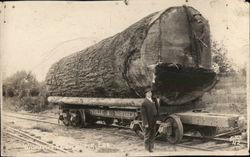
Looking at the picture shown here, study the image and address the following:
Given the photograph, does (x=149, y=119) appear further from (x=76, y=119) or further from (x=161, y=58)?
(x=76, y=119)

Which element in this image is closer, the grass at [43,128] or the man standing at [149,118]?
the man standing at [149,118]

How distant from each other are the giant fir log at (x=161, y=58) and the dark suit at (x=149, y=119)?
294mm

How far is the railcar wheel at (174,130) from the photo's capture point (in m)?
6.83

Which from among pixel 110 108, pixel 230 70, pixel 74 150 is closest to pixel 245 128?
pixel 230 70

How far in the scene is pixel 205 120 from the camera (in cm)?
663

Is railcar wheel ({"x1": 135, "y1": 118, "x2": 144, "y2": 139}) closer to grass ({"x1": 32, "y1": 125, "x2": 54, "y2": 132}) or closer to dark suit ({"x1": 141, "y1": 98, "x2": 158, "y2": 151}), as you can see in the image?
dark suit ({"x1": 141, "y1": 98, "x2": 158, "y2": 151})

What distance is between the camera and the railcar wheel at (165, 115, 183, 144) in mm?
6828

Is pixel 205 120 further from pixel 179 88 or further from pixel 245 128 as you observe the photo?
pixel 245 128

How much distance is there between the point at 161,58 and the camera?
22.0 ft

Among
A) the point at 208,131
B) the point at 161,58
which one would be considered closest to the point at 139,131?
the point at 208,131

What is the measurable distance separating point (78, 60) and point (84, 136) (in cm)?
196

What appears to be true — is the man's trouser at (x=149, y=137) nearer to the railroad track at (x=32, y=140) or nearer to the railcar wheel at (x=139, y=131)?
the railcar wheel at (x=139, y=131)

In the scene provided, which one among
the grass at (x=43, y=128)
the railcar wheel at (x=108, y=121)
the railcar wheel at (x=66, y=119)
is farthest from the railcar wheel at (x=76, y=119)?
the grass at (x=43, y=128)

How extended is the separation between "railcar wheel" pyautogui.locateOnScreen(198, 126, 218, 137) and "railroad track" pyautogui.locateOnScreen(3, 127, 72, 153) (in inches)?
116
